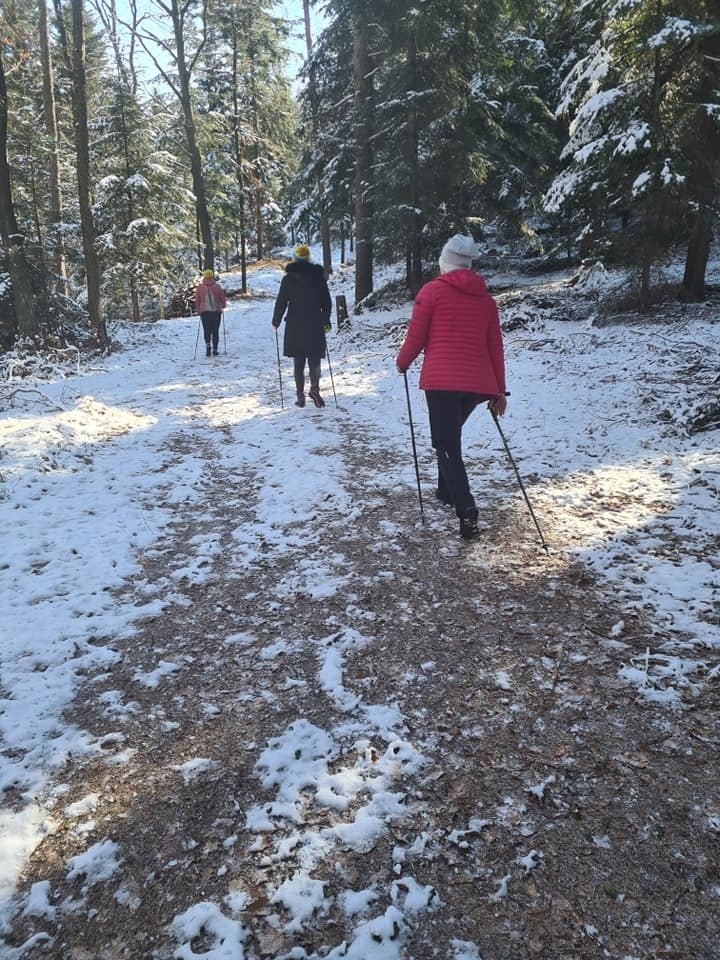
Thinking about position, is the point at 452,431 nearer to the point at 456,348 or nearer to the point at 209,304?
the point at 456,348

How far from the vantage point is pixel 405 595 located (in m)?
4.32

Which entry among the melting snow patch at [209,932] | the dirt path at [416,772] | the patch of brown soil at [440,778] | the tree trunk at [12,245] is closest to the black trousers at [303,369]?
the dirt path at [416,772]

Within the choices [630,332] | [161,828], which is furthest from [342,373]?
[161,828]

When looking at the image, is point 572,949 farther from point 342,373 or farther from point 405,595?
point 342,373

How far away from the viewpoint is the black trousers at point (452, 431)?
195 inches

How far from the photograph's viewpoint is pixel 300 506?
599 cm

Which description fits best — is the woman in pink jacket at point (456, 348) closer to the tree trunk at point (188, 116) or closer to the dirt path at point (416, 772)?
the dirt path at point (416, 772)

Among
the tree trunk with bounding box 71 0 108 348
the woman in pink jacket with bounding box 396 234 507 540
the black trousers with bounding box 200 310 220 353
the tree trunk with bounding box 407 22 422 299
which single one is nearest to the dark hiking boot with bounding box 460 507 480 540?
the woman in pink jacket with bounding box 396 234 507 540

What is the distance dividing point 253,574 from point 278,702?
1.59 m

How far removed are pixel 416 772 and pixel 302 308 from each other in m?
8.06

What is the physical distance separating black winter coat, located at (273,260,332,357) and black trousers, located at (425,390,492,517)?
4.88 m

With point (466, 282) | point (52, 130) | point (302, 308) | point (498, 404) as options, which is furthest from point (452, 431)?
point (52, 130)

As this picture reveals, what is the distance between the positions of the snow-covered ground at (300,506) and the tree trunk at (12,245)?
167 centimetres

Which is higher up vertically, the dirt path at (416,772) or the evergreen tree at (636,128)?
the evergreen tree at (636,128)
